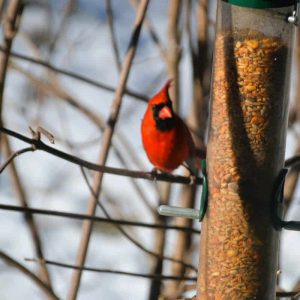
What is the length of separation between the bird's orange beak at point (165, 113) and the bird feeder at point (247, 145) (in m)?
0.65

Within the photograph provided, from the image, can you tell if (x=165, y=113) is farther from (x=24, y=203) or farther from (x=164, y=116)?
(x=24, y=203)

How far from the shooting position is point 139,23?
7.57 ft

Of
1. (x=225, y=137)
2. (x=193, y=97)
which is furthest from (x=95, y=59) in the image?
(x=225, y=137)

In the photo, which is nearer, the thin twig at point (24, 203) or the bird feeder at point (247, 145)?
the bird feeder at point (247, 145)

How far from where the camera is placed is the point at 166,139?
2812 millimetres

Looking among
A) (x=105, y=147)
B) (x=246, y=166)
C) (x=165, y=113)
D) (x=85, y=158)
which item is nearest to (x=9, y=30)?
(x=105, y=147)

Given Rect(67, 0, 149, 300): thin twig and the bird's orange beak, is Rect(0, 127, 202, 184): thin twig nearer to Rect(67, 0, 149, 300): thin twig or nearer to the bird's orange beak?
Rect(67, 0, 149, 300): thin twig

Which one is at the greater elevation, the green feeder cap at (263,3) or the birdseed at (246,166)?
the green feeder cap at (263,3)

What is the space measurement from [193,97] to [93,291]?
1857mm

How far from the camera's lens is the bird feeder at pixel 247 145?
6.42 feet

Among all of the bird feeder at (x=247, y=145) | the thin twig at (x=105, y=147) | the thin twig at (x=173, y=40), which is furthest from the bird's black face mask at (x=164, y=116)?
the bird feeder at (x=247, y=145)

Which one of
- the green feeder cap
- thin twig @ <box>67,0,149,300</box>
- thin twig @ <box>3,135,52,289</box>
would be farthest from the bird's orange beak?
the green feeder cap

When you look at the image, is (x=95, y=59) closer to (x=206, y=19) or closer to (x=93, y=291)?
(x=93, y=291)

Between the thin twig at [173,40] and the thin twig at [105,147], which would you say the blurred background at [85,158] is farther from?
the thin twig at [105,147]
